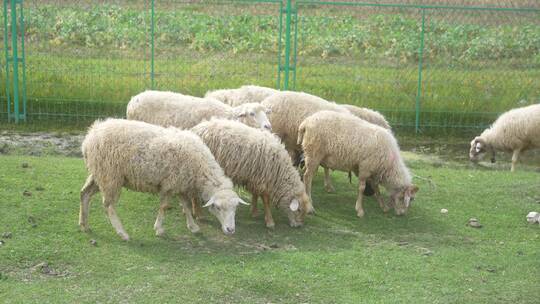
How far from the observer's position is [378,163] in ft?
27.4

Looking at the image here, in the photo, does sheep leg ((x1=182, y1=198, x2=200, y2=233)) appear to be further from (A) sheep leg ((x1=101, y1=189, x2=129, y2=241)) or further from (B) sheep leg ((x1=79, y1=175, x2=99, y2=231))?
(B) sheep leg ((x1=79, y1=175, x2=99, y2=231))

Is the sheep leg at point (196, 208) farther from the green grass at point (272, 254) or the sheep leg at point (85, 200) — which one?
the sheep leg at point (85, 200)

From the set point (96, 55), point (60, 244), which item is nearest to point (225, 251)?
point (60, 244)

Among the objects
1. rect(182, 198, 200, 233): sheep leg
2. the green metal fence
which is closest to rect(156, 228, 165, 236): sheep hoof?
rect(182, 198, 200, 233): sheep leg

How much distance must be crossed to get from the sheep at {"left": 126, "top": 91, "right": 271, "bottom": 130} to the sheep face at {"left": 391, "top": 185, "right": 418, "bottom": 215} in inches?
71.3

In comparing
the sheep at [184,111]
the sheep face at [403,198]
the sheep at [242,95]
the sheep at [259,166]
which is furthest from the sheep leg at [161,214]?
the sheep at [242,95]

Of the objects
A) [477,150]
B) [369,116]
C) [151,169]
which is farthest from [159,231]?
[477,150]

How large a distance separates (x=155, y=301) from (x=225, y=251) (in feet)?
4.28

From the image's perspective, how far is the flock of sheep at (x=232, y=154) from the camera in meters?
7.04

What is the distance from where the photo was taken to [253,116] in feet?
29.5

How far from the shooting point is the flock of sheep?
23.1 feet

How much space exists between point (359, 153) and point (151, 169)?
254cm

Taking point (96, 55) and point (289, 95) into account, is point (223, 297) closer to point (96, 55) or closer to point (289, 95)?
point (289, 95)

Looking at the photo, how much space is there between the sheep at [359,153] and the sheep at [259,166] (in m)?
0.63
